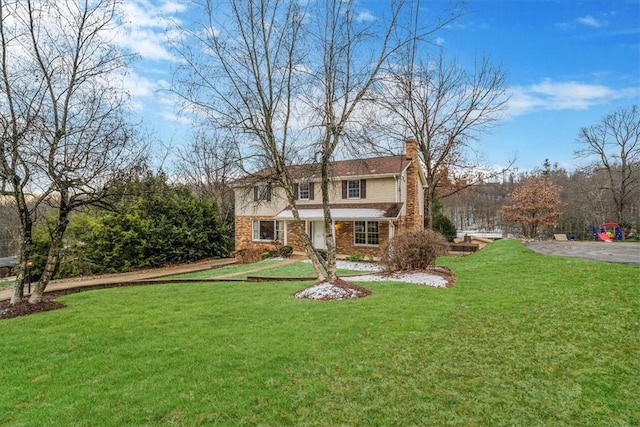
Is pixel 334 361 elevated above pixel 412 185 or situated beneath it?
situated beneath

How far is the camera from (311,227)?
21922 mm

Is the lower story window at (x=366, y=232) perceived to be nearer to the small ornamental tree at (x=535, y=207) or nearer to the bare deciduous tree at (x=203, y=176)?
the bare deciduous tree at (x=203, y=176)

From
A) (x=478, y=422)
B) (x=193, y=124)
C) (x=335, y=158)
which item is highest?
(x=193, y=124)

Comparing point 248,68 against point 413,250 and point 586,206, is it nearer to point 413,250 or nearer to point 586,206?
point 413,250

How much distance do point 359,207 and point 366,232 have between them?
4.94ft

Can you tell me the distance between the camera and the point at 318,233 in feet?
71.4

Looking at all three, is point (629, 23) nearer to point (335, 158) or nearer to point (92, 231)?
point (335, 158)

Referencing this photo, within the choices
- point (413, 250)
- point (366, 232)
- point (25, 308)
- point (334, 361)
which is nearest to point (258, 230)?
point (366, 232)

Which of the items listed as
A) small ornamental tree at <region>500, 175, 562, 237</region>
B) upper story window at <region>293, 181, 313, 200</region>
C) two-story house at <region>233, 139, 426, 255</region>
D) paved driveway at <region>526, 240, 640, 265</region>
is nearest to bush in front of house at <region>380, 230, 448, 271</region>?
two-story house at <region>233, 139, 426, 255</region>

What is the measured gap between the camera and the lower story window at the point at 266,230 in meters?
23.3

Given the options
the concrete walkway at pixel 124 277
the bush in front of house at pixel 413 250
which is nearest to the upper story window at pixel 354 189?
the concrete walkway at pixel 124 277

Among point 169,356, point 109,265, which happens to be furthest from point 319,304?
point 109,265

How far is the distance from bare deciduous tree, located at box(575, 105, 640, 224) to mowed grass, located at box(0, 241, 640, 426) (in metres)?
28.9

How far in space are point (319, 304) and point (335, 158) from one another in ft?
14.9
